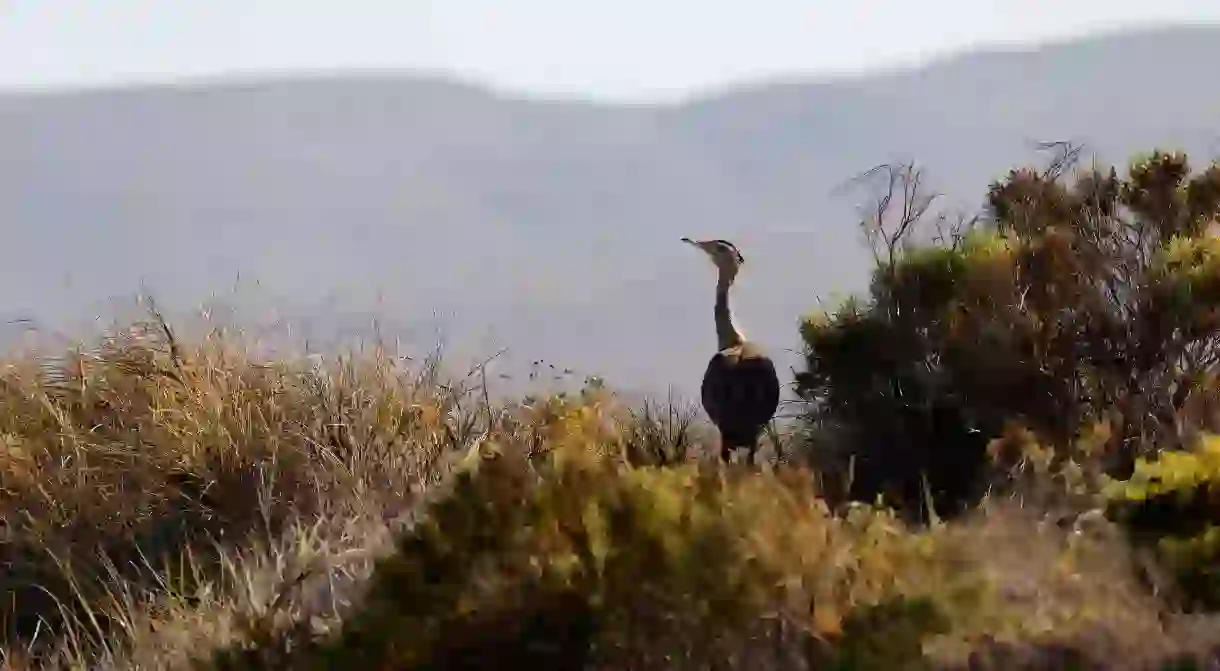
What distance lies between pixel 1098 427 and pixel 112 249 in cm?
4762

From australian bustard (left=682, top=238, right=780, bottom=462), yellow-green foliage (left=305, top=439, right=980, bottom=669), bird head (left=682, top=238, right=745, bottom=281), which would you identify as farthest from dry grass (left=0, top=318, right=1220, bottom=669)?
bird head (left=682, top=238, right=745, bottom=281)

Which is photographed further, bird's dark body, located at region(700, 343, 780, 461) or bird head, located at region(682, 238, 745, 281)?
bird head, located at region(682, 238, 745, 281)

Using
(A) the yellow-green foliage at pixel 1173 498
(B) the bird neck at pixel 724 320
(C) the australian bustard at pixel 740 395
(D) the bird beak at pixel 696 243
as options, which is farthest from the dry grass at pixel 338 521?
(D) the bird beak at pixel 696 243

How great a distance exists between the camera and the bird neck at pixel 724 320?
30.2ft

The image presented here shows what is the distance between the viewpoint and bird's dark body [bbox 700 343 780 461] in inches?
320

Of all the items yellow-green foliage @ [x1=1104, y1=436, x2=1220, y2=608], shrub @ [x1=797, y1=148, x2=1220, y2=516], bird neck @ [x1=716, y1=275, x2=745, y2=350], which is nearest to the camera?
yellow-green foliage @ [x1=1104, y1=436, x2=1220, y2=608]

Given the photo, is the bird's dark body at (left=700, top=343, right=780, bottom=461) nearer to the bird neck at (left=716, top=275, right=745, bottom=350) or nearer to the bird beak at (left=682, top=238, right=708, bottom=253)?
the bird neck at (left=716, top=275, right=745, bottom=350)

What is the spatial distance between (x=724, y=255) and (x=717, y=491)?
16.2ft

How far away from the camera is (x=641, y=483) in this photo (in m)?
4.61

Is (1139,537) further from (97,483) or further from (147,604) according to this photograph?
(97,483)

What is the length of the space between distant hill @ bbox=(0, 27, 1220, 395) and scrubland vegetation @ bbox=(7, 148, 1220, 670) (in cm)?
112

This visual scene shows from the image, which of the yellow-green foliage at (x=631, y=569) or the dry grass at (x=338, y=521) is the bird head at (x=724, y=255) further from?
the yellow-green foliage at (x=631, y=569)

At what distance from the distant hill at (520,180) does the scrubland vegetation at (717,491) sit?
1120 mm

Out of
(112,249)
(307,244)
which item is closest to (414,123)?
(307,244)
